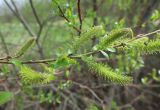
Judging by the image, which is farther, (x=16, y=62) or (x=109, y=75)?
(x=16, y=62)

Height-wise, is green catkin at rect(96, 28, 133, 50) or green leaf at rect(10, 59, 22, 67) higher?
green catkin at rect(96, 28, 133, 50)

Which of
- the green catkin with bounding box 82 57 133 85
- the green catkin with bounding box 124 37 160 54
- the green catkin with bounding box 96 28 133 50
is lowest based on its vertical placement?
the green catkin with bounding box 82 57 133 85

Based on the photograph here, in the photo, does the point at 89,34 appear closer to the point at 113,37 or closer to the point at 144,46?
the point at 113,37

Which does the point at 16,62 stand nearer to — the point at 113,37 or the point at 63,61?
the point at 63,61

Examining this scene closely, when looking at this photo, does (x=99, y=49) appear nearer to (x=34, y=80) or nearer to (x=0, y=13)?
(x=34, y=80)

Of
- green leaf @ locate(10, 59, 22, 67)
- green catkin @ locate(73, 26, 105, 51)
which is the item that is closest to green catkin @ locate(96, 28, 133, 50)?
green catkin @ locate(73, 26, 105, 51)

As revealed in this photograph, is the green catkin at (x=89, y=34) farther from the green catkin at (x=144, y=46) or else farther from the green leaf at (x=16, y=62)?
the green leaf at (x=16, y=62)

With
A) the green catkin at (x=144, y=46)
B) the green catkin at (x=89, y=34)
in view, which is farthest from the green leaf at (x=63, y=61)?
the green catkin at (x=144, y=46)

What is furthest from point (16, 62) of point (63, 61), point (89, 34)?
point (89, 34)

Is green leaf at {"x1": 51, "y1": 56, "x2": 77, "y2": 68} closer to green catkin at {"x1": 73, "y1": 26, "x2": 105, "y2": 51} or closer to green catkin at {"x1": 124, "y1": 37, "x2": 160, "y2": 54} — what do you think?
green catkin at {"x1": 73, "y1": 26, "x2": 105, "y2": 51}

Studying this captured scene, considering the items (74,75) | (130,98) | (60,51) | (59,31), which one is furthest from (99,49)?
(59,31)

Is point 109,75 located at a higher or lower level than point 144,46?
lower

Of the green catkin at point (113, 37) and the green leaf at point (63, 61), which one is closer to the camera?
the green catkin at point (113, 37)
